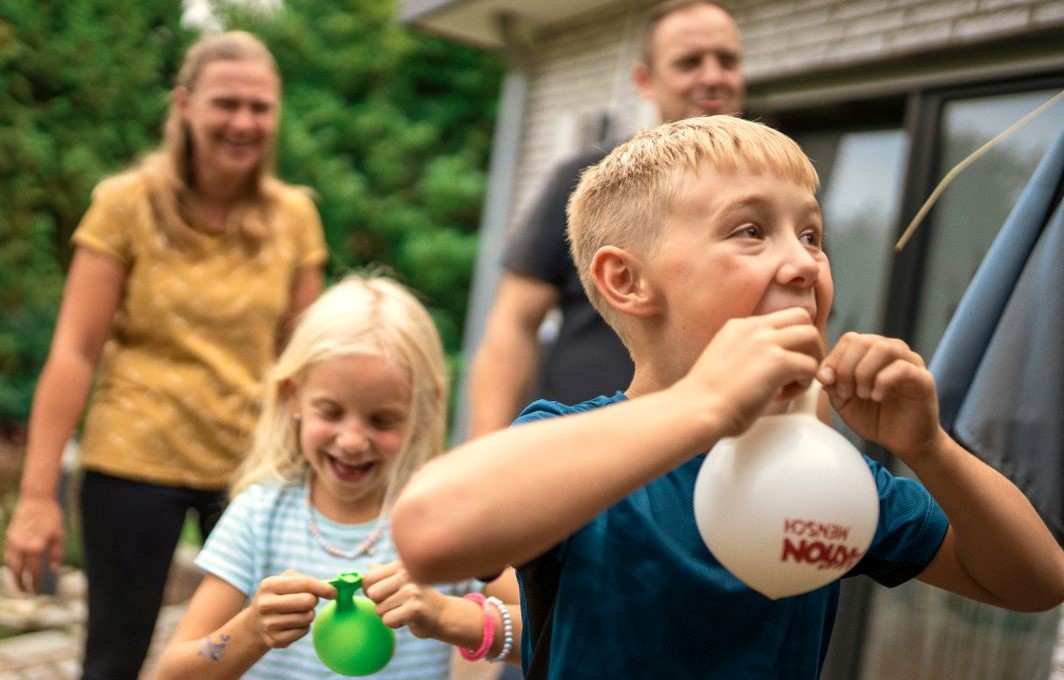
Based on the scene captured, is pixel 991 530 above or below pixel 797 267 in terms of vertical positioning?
below

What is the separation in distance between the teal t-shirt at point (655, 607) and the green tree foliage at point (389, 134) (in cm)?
1219

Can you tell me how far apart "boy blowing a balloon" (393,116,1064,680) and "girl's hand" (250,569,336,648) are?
38cm

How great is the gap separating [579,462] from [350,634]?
2.78 ft

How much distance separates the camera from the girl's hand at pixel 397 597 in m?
1.64

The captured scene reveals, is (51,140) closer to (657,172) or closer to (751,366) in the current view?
(657,172)

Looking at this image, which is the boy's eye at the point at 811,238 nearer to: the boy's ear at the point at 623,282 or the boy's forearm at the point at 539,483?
the boy's ear at the point at 623,282

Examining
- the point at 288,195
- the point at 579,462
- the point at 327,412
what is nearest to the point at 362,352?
the point at 327,412

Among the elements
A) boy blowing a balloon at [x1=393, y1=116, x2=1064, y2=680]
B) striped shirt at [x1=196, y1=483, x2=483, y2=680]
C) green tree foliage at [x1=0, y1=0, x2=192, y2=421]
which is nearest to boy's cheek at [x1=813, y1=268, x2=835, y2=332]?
boy blowing a balloon at [x1=393, y1=116, x2=1064, y2=680]

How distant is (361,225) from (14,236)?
632 cm

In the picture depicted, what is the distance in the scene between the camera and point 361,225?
13.9m

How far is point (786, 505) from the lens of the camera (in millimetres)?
1131

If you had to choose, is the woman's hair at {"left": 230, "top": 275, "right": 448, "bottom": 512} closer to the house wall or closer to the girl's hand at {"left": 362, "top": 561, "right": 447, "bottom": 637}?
the girl's hand at {"left": 362, "top": 561, "right": 447, "bottom": 637}

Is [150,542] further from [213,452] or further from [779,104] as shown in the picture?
[779,104]

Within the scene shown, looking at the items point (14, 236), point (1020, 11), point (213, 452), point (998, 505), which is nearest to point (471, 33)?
point (14, 236)
